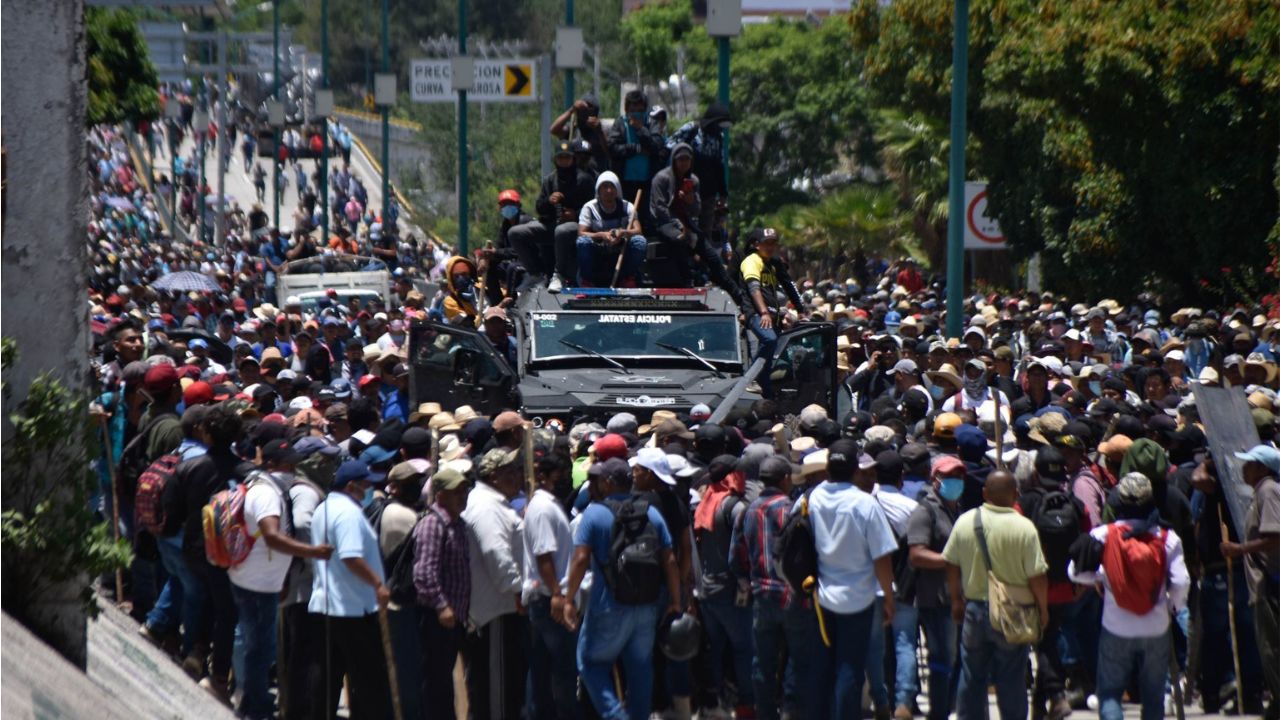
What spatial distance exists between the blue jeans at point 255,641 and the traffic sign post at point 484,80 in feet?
71.0

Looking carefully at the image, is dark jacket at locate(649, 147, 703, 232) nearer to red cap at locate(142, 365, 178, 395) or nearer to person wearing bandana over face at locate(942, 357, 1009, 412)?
person wearing bandana over face at locate(942, 357, 1009, 412)

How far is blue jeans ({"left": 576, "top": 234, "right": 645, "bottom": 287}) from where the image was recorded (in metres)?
16.0

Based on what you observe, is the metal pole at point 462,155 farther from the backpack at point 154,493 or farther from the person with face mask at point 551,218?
the backpack at point 154,493

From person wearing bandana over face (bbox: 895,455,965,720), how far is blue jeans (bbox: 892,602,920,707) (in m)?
0.06

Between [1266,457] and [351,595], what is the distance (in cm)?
484

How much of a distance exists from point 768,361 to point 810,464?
4679mm

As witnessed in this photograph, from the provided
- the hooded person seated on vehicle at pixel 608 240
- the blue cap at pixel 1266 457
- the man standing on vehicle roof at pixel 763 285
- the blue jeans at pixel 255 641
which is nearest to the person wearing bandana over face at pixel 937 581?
the blue cap at pixel 1266 457

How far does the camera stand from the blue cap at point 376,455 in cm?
1050

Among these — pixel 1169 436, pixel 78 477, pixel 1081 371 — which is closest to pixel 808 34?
pixel 1081 371

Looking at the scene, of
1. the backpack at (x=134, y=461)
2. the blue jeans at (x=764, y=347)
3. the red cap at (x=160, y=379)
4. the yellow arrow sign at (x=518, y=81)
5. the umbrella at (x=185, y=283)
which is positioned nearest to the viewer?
the backpack at (x=134, y=461)

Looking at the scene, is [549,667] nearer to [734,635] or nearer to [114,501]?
[734,635]

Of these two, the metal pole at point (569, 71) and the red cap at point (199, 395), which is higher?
the metal pole at point (569, 71)

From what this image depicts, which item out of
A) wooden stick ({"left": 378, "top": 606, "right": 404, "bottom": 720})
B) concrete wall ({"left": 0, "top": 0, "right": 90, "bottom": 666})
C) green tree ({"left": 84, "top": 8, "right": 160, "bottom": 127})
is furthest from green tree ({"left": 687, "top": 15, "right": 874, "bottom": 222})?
concrete wall ({"left": 0, "top": 0, "right": 90, "bottom": 666})

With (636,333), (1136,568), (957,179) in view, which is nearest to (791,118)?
(957,179)
